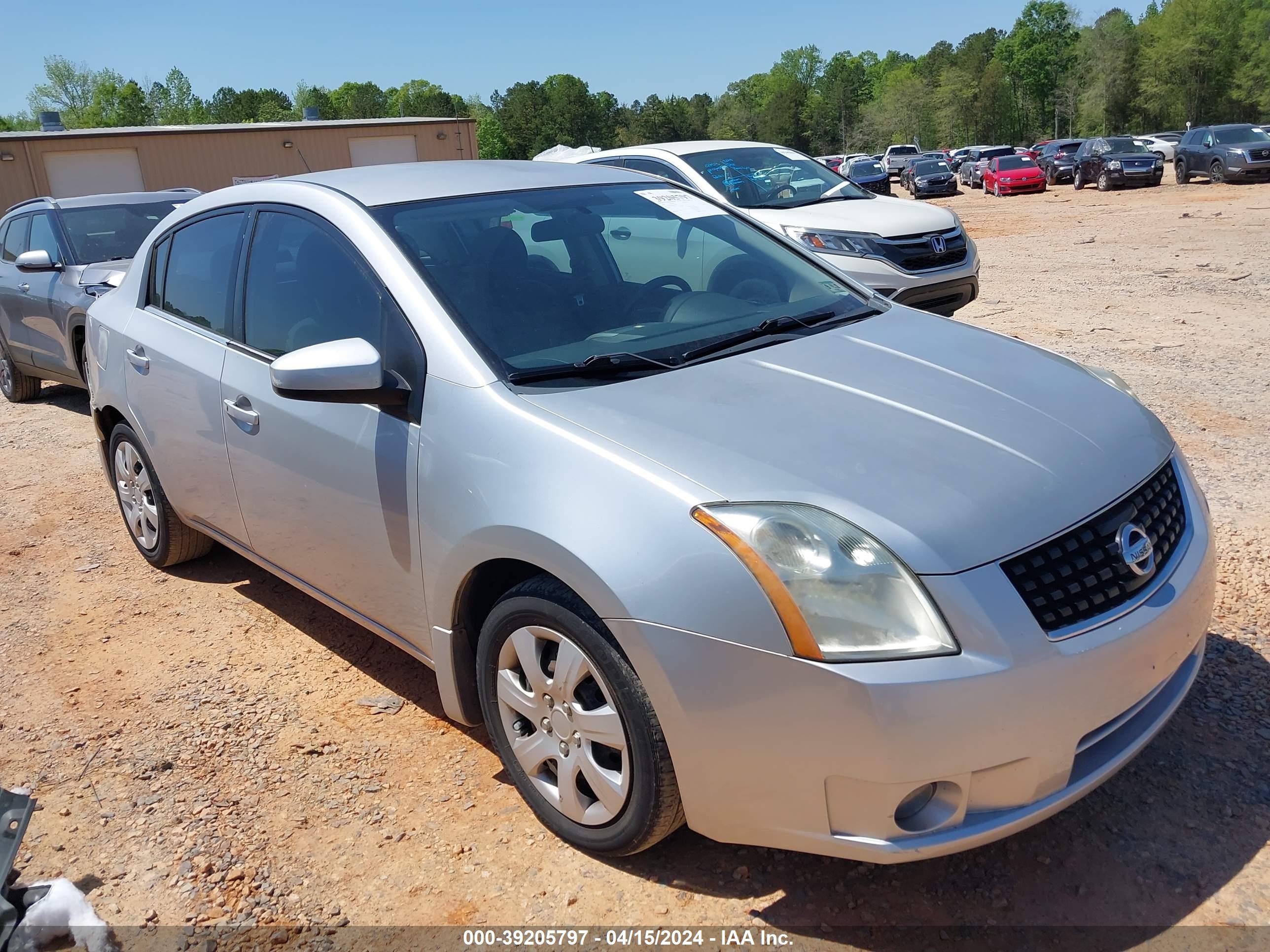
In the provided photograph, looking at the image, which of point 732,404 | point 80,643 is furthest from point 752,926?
point 80,643

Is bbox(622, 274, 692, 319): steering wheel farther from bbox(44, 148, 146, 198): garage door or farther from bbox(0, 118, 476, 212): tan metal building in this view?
bbox(44, 148, 146, 198): garage door

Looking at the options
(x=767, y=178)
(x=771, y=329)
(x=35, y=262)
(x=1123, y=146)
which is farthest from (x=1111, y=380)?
(x=1123, y=146)

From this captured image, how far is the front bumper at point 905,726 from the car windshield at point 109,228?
7298mm

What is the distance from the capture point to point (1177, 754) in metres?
2.88

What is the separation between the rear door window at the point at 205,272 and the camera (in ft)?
12.5

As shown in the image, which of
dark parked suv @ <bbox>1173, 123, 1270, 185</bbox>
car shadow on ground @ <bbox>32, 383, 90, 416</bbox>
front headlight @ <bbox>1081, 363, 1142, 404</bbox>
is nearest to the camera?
→ front headlight @ <bbox>1081, 363, 1142, 404</bbox>

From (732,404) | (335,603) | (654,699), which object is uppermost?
(732,404)

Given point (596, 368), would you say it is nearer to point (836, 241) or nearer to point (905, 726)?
point (905, 726)

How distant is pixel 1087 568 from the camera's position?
7.39ft

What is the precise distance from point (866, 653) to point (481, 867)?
1.26m

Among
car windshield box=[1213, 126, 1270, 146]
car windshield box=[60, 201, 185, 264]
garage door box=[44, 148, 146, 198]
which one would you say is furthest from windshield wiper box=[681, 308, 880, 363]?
garage door box=[44, 148, 146, 198]

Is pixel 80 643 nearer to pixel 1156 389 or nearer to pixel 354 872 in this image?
pixel 354 872

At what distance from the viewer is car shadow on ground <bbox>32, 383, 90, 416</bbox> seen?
884cm

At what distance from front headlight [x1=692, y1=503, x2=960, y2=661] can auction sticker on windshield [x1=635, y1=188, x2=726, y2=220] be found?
6.32 feet
